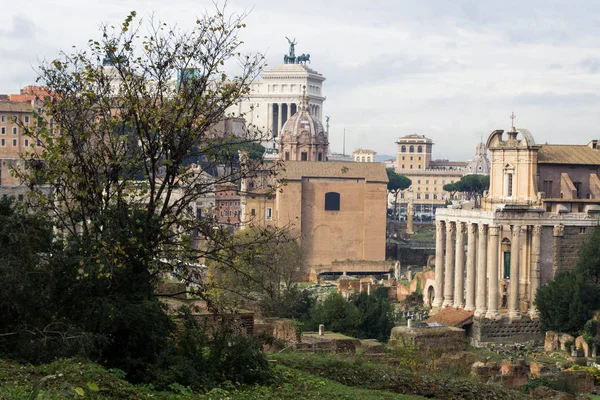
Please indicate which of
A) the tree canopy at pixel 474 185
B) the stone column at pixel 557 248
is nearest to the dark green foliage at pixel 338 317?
the stone column at pixel 557 248

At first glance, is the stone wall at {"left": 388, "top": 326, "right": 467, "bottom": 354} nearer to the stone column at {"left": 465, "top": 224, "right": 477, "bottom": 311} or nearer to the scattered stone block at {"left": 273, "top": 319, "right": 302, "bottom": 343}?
the stone column at {"left": 465, "top": 224, "right": 477, "bottom": 311}

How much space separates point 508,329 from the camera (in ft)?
135

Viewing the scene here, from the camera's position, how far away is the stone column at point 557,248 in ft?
137

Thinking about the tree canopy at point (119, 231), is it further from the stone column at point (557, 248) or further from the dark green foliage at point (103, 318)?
the stone column at point (557, 248)

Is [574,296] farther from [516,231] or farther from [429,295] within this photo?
[429,295]

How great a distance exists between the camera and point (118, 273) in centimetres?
1560

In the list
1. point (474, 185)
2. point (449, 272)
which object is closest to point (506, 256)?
point (449, 272)

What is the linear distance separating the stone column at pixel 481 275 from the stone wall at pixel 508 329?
2.19 feet

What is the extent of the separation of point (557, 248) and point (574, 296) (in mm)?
3945

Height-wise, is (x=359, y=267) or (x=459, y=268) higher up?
(x=459, y=268)

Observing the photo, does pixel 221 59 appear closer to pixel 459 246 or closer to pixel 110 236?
pixel 110 236

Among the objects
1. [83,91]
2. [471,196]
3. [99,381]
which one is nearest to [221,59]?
[83,91]

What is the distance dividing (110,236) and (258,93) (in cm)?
12984

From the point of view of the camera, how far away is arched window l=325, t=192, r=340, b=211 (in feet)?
233
